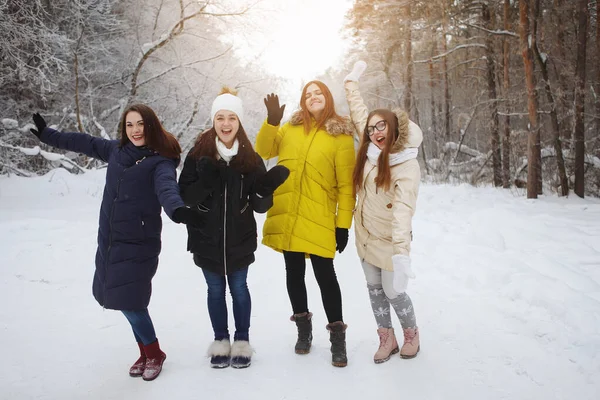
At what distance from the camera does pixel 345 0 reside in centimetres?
1634

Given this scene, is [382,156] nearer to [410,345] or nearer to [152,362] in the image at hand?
[410,345]

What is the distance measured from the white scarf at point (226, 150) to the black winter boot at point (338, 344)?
1.46 metres

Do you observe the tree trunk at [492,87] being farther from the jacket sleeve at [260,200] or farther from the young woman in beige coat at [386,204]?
the jacket sleeve at [260,200]

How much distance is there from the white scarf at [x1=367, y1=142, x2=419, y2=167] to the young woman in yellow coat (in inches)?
8.7

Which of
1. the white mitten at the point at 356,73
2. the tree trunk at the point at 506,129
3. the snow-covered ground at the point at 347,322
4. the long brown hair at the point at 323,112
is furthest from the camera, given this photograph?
the tree trunk at the point at 506,129

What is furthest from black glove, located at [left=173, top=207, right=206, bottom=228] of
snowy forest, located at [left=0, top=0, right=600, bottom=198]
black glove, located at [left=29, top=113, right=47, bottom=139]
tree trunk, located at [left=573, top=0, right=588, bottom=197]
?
tree trunk, located at [left=573, top=0, right=588, bottom=197]

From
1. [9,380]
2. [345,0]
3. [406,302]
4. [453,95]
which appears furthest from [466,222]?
[453,95]

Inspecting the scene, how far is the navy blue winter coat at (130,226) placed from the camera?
2.74m

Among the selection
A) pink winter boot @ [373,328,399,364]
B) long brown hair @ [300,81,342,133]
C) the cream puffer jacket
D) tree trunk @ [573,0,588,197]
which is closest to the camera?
the cream puffer jacket

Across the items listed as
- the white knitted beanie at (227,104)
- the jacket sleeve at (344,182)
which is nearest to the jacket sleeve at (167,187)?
the white knitted beanie at (227,104)

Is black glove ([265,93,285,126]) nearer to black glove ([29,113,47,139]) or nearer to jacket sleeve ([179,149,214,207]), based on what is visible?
jacket sleeve ([179,149,214,207])

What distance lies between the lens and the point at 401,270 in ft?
8.82

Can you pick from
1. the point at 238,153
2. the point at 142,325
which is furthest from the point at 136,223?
the point at 238,153

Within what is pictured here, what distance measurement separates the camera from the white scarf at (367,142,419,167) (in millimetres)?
2887
